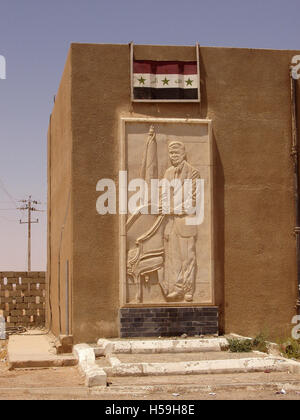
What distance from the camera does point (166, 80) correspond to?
47.6 feet

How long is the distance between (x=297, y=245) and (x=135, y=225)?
3.41 m

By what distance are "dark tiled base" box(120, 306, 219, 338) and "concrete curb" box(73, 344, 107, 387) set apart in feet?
3.12

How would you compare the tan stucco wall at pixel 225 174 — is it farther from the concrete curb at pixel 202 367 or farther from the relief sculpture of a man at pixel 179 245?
the concrete curb at pixel 202 367

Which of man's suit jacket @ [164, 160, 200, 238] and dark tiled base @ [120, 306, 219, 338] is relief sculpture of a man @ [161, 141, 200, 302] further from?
dark tiled base @ [120, 306, 219, 338]

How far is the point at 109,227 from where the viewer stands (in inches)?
553

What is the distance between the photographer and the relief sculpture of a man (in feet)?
45.8

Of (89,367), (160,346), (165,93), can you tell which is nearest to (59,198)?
(165,93)

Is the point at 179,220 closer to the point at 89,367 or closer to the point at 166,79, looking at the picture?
the point at 166,79

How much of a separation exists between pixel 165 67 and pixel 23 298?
9.49 m

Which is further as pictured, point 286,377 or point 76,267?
point 76,267

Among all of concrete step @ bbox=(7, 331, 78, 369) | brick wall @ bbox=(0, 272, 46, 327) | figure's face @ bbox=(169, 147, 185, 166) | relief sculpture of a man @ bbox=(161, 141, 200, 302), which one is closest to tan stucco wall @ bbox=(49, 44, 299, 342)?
relief sculpture of a man @ bbox=(161, 141, 200, 302)
